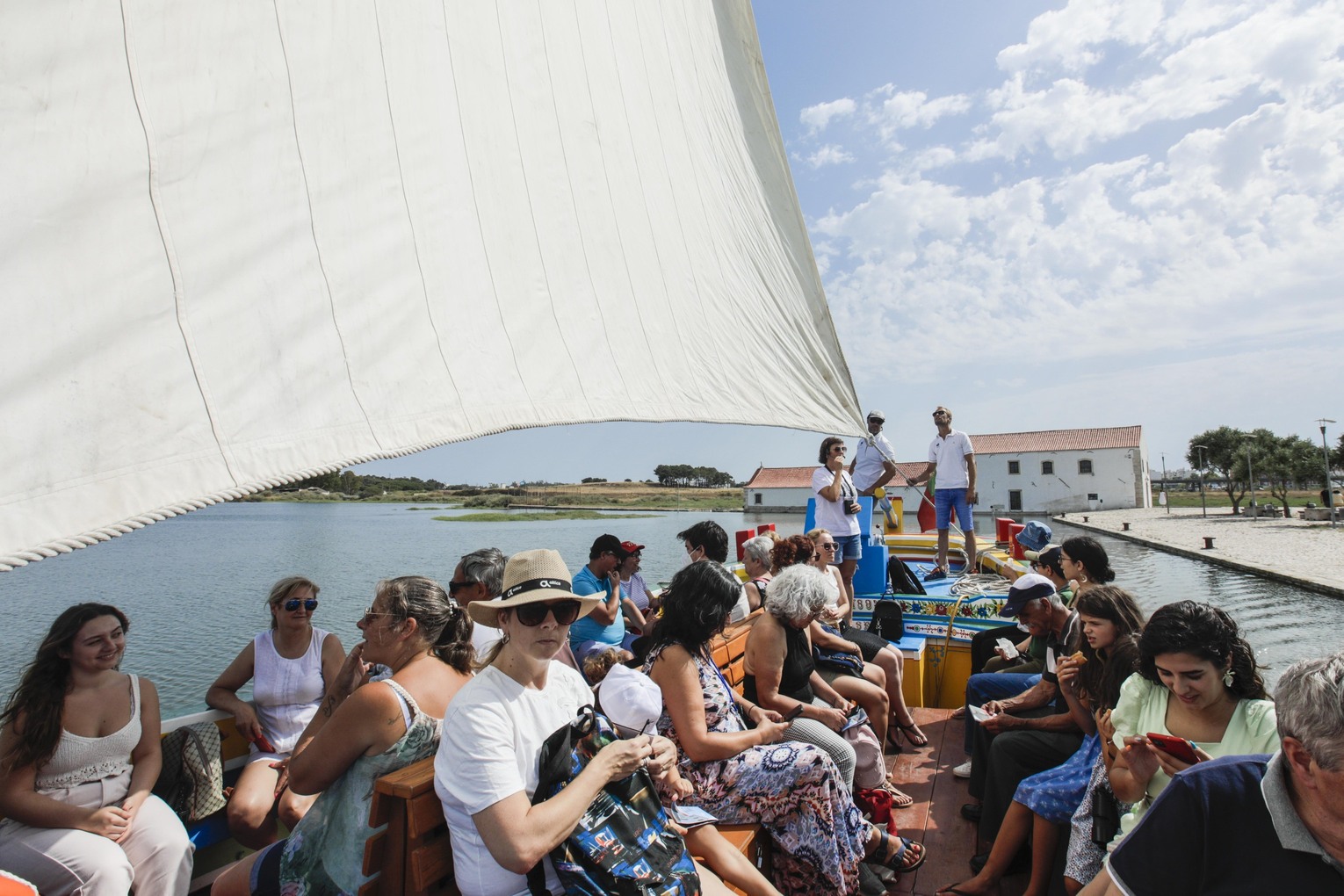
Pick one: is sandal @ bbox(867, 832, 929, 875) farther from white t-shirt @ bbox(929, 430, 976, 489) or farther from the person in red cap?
white t-shirt @ bbox(929, 430, 976, 489)

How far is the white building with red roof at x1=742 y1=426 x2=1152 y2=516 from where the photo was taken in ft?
158

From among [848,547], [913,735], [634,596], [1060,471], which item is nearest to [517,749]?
[913,735]

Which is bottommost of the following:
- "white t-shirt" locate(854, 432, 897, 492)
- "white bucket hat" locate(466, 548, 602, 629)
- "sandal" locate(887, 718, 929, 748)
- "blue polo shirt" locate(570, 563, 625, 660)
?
"sandal" locate(887, 718, 929, 748)

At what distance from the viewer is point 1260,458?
45.5 metres

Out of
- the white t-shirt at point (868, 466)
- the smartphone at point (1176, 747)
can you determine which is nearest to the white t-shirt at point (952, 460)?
the white t-shirt at point (868, 466)

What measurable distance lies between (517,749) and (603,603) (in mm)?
2449

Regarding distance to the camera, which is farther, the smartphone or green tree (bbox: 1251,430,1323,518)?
green tree (bbox: 1251,430,1323,518)

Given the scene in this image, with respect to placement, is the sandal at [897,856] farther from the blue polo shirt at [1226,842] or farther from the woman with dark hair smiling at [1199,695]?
the blue polo shirt at [1226,842]

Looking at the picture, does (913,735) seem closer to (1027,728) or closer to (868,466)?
(1027,728)

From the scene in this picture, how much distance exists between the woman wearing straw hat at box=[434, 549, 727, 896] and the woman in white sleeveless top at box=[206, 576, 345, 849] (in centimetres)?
125

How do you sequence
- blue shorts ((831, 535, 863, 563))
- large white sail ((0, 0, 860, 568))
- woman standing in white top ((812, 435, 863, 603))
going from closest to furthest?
1. large white sail ((0, 0, 860, 568))
2. woman standing in white top ((812, 435, 863, 603))
3. blue shorts ((831, 535, 863, 563))

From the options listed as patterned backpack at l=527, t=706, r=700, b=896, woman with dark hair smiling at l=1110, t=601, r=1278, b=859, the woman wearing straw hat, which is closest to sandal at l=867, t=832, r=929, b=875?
woman with dark hair smiling at l=1110, t=601, r=1278, b=859

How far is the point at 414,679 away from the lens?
2080 mm

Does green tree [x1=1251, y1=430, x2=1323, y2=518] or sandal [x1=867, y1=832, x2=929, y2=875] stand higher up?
green tree [x1=1251, y1=430, x2=1323, y2=518]
